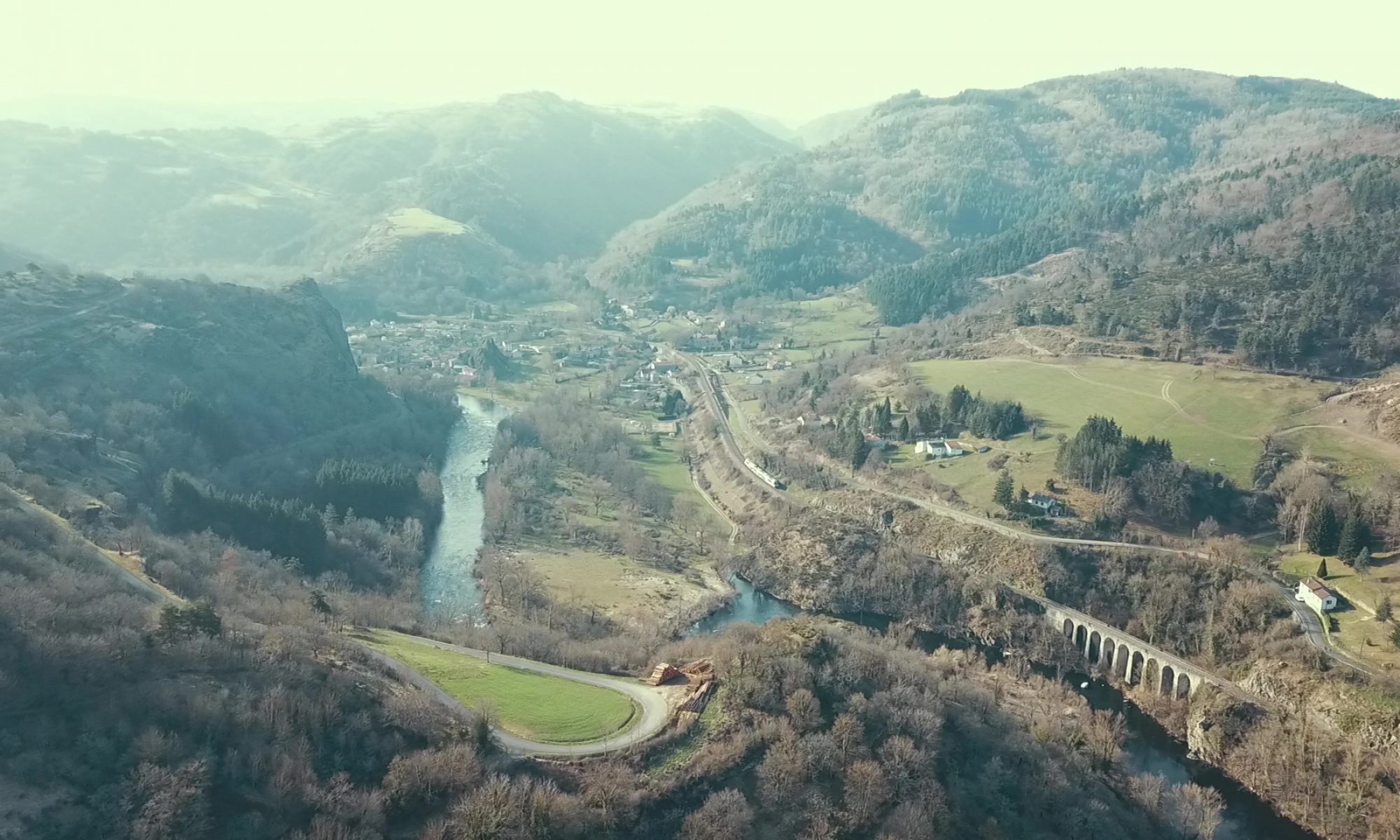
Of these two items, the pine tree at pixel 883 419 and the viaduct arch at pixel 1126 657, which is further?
the pine tree at pixel 883 419

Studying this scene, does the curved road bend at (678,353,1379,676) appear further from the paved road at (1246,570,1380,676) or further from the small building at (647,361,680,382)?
the small building at (647,361,680,382)

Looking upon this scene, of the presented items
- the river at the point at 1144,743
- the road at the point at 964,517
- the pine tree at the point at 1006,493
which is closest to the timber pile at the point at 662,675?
the river at the point at 1144,743

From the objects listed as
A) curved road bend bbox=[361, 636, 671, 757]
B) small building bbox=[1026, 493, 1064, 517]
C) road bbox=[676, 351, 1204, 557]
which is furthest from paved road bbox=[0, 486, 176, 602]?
small building bbox=[1026, 493, 1064, 517]

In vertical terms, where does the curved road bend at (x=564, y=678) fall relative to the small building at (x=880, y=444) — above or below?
below

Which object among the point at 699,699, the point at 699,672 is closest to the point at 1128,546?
the point at 699,672

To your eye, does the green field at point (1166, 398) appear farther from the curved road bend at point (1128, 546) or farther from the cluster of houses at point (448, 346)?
the cluster of houses at point (448, 346)

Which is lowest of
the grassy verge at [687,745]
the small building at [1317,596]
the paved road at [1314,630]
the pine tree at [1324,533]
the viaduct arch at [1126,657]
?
the viaduct arch at [1126,657]

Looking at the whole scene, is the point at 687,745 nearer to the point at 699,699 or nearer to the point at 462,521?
the point at 699,699

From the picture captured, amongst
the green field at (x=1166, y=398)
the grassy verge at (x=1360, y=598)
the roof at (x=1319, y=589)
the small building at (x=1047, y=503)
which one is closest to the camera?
the grassy verge at (x=1360, y=598)
